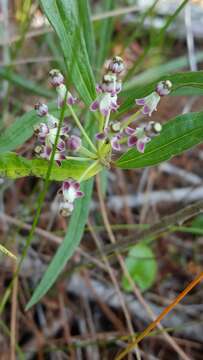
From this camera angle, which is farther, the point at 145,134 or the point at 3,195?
the point at 3,195

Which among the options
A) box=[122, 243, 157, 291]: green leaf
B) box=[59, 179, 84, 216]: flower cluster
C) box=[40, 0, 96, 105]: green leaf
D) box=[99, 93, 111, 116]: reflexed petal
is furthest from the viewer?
box=[122, 243, 157, 291]: green leaf

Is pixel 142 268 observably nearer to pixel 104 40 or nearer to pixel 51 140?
pixel 104 40

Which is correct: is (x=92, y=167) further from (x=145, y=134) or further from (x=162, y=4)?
(x=162, y=4)

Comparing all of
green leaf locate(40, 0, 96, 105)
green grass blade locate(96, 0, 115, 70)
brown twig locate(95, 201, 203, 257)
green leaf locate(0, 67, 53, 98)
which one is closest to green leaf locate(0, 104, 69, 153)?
green leaf locate(40, 0, 96, 105)

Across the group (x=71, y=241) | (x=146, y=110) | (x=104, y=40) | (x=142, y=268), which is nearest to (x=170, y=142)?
(x=146, y=110)

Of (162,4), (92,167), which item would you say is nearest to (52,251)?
(92,167)

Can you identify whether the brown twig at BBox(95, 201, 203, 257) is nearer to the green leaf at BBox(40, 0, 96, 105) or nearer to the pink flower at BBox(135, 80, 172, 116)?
the pink flower at BBox(135, 80, 172, 116)

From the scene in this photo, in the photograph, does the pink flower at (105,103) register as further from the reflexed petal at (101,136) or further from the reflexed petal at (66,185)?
the reflexed petal at (66,185)
